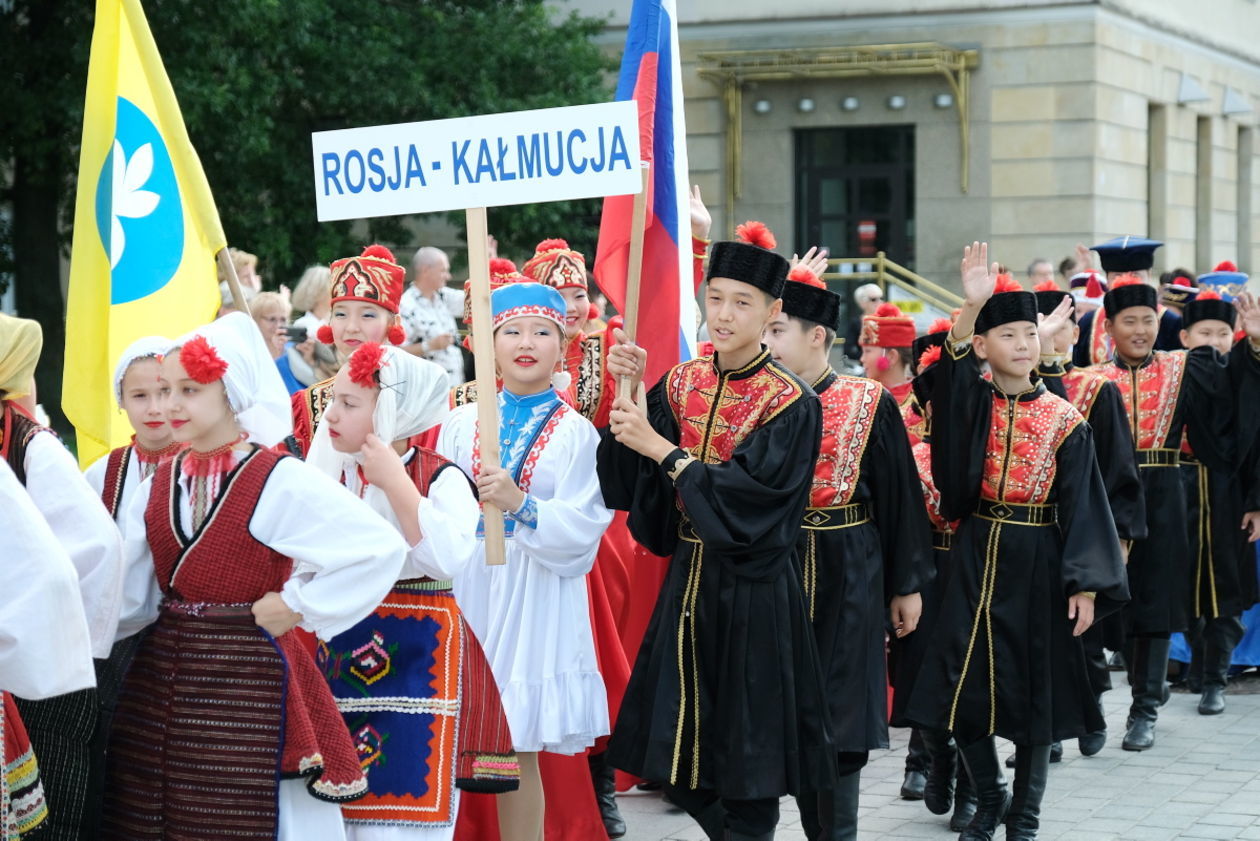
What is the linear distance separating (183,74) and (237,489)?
12295 mm

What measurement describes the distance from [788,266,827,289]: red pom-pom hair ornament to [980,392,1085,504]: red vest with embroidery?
0.87 metres

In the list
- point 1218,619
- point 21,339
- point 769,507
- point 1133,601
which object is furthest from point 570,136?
point 1218,619

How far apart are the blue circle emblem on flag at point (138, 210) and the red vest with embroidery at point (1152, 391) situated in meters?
4.51

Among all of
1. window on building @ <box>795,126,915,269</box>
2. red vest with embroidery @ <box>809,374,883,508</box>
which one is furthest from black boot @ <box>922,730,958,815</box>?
window on building @ <box>795,126,915,269</box>

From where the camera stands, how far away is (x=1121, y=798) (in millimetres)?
7336

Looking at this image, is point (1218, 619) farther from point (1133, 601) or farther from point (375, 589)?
point (375, 589)

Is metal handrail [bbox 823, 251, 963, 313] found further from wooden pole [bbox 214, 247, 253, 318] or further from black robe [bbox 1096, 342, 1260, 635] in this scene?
wooden pole [bbox 214, 247, 253, 318]

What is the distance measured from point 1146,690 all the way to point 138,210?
490cm

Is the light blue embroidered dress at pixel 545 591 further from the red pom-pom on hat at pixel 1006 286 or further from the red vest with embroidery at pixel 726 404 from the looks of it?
the red pom-pom on hat at pixel 1006 286

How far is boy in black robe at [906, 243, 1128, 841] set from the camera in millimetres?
6492

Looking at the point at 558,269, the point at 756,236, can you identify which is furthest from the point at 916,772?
the point at 756,236

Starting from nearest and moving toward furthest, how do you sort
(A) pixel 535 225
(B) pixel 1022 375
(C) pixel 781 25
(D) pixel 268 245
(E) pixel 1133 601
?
1. (B) pixel 1022 375
2. (E) pixel 1133 601
3. (D) pixel 268 245
4. (A) pixel 535 225
5. (C) pixel 781 25

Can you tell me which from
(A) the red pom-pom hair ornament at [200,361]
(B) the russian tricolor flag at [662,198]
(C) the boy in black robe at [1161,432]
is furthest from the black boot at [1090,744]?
(A) the red pom-pom hair ornament at [200,361]

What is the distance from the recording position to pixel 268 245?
707 inches
